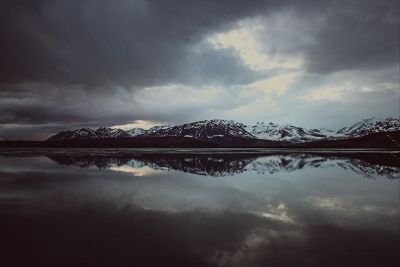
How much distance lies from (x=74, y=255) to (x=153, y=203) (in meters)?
11.0

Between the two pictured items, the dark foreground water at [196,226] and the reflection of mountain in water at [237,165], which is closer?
the dark foreground water at [196,226]

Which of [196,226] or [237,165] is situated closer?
[196,226]

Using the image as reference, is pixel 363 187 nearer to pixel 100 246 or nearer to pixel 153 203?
pixel 153 203

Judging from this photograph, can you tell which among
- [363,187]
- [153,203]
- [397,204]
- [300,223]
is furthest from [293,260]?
[363,187]

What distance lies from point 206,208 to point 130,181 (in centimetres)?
1521

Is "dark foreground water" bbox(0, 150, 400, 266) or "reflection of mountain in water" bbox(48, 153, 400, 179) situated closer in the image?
"dark foreground water" bbox(0, 150, 400, 266)

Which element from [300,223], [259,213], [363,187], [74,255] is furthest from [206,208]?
[363,187]

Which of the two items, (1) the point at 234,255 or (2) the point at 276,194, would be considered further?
(2) the point at 276,194

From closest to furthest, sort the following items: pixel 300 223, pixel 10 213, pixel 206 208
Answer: pixel 300 223 < pixel 10 213 < pixel 206 208

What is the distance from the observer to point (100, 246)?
13641mm

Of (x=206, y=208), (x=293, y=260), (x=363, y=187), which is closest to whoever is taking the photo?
(x=293, y=260)

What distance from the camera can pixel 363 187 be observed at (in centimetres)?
3238

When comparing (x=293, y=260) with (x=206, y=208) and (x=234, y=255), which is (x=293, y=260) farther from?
(x=206, y=208)

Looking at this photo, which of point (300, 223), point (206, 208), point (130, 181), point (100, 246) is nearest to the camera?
point (100, 246)
